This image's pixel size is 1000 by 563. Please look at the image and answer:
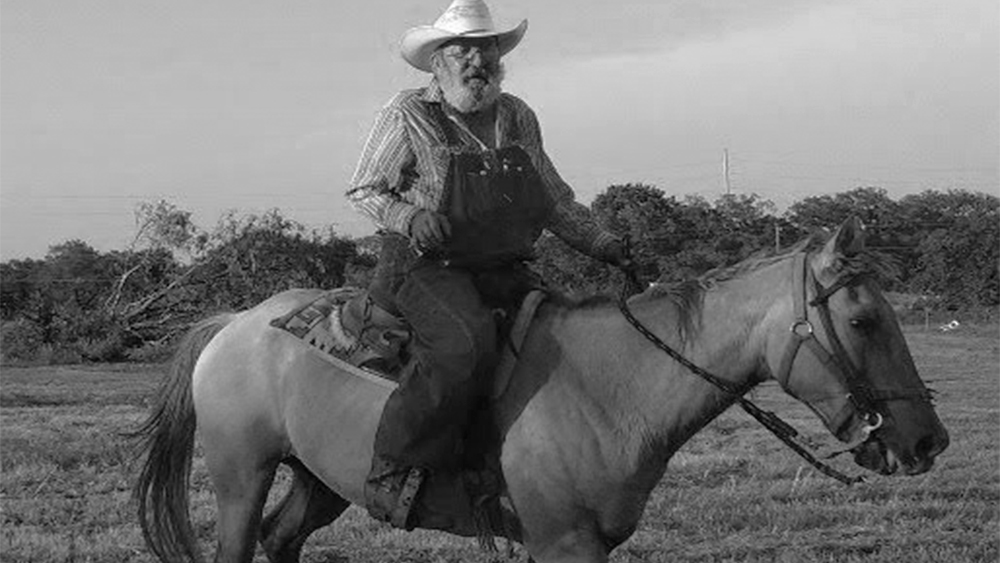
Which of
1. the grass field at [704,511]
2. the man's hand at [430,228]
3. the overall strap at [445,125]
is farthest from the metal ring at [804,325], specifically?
the grass field at [704,511]

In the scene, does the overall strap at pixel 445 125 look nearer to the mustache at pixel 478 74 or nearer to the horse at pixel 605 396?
the mustache at pixel 478 74

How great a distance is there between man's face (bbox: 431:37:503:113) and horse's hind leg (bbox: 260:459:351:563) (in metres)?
2.03

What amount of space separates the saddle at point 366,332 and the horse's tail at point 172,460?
30.2 inches

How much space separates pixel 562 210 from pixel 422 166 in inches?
24.3

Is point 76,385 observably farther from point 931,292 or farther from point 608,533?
point 931,292

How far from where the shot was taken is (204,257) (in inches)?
1340

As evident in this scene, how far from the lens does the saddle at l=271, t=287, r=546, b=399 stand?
5.00m

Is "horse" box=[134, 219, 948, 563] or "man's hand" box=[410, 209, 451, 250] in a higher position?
"man's hand" box=[410, 209, 451, 250]

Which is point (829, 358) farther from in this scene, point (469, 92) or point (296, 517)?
point (296, 517)

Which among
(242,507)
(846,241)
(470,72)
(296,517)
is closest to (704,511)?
(296,517)

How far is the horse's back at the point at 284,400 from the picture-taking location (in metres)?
5.43

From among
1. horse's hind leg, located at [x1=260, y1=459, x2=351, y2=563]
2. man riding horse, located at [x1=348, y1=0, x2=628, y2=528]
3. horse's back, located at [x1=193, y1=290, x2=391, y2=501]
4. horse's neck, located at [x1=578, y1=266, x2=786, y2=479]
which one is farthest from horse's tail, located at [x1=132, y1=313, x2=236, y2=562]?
horse's neck, located at [x1=578, y1=266, x2=786, y2=479]

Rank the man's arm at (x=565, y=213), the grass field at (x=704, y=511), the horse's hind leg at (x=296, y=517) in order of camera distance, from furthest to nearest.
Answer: the grass field at (x=704, y=511)
the horse's hind leg at (x=296, y=517)
the man's arm at (x=565, y=213)

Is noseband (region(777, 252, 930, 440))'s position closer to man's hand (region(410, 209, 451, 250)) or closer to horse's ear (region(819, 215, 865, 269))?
horse's ear (region(819, 215, 865, 269))
